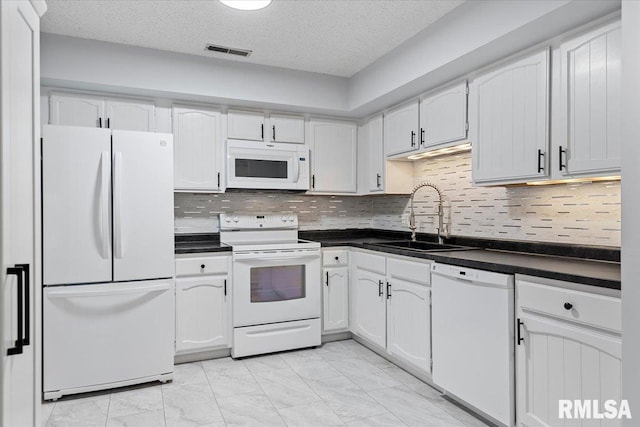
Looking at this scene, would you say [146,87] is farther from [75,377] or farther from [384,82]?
[75,377]

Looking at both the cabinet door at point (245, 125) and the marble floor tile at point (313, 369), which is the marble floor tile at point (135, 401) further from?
the cabinet door at point (245, 125)

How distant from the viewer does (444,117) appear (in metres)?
2.95

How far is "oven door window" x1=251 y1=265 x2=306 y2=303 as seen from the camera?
3348mm

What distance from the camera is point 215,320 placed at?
10.6 ft

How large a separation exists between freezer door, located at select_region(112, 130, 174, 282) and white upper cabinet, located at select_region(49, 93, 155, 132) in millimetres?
640

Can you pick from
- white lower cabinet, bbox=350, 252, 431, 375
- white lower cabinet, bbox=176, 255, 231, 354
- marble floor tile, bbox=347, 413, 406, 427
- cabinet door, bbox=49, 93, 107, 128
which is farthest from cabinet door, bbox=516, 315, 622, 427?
cabinet door, bbox=49, 93, 107, 128

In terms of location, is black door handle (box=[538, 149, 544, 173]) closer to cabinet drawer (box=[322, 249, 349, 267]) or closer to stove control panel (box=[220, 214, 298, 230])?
cabinet drawer (box=[322, 249, 349, 267])

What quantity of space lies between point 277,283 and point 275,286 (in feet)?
0.10

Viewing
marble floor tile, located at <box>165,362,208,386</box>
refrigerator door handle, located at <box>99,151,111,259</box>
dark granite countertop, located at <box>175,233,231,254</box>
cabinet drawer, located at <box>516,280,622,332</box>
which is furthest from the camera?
dark granite countertop, located at <box>175,233,231,254</box>

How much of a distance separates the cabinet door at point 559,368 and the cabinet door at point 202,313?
7.04ft

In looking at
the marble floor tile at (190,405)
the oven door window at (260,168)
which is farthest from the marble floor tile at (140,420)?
the oven door window at (260,168)

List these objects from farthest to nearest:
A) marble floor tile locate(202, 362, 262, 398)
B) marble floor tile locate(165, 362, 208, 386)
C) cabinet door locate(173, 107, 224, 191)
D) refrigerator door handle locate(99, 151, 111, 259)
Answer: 1. cabinet door locate(173, 107, 224, 191)
2. marble floor tile locate(165, 362, 208, 386)
3. marble floor tile locate(202, 362, 262, 398)
4. refrigerator door handle locate(99, 151, 111, 259)

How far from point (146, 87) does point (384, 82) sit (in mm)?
1850

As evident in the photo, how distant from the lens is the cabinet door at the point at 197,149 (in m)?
3.42
